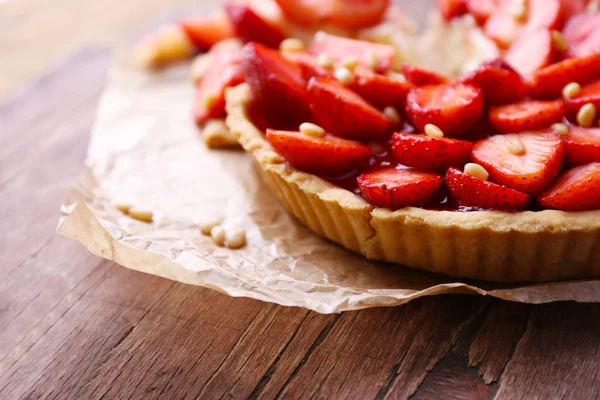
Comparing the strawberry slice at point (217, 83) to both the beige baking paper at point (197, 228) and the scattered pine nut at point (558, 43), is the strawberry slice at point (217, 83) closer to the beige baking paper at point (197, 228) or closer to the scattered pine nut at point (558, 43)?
the beige baking paper at point (197, 228)

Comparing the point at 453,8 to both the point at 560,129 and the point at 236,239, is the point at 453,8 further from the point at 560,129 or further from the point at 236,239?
the point at 236,239

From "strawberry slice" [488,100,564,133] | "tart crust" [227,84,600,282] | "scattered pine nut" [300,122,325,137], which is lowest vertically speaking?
"tart crust" [227,84,600,282]

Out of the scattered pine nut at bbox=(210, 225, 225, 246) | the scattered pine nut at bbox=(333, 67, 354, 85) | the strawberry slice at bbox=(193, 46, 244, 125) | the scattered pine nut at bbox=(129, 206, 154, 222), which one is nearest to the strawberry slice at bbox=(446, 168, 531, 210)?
the scattered pine nut at bbox=(333, 67, 354, 85)

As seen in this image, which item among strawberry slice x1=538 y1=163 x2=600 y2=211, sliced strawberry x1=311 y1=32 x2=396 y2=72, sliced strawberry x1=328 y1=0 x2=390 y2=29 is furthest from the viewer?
sliced strawberry x1=328 y1=0 x2=390 y2=29

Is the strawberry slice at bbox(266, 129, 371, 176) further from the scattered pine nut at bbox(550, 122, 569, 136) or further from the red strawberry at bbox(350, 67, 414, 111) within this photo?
the scattered pine nut at bbox(550, 122, 569, 136)

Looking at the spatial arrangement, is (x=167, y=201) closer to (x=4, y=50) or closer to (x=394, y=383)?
(x=394, y=383)

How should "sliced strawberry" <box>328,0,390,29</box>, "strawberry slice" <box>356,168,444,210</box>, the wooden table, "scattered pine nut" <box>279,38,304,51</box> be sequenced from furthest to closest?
1. "sliced strawberry" <box>328,0,390,29</box>
2. "scattered pine nut" <box>279,38,304,51</box>
3. "strawberry slice" <box>356,168,444,210</box>
4. the wooden table

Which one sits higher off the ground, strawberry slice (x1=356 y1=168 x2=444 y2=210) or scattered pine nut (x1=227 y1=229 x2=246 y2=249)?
strawberry slice (x1=356 y1=168 x2=444 y2=210)
